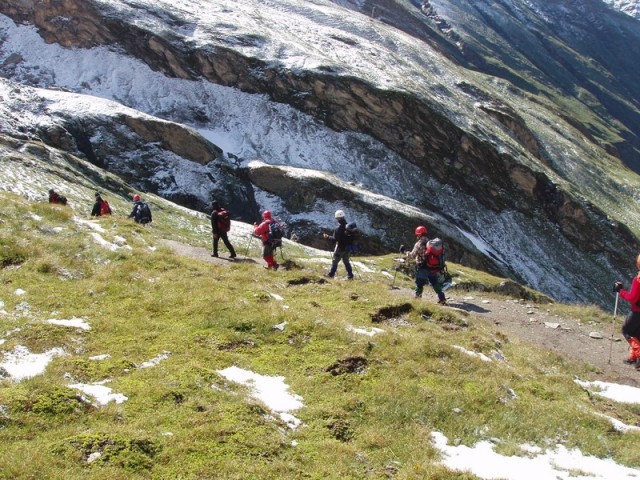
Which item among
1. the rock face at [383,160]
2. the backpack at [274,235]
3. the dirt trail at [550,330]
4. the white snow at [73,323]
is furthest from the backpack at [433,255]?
the rock face at [383,160]

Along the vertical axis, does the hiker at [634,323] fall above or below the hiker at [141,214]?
above

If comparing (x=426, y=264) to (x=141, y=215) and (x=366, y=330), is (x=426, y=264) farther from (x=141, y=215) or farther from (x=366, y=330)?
(x=141, y=215)

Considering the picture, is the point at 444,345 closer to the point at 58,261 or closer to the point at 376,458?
the point at 376,458

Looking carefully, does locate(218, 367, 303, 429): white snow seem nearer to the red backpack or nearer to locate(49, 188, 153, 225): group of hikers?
the red backpack

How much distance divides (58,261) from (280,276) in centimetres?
627

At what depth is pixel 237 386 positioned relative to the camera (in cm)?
924

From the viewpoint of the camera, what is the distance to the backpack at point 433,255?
17.2 metres

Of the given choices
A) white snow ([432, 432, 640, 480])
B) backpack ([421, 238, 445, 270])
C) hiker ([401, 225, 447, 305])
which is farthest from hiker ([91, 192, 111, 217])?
white snow ([432, 432, 640, 480])

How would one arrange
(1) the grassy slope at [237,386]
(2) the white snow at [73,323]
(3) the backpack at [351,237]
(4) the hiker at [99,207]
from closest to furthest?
1. (1) the grassy slope at [237,386]
2. (2) the white snow at [73,323]
3. (3) the backpack at [351,237]
4. (4) the hiker at [99,207]

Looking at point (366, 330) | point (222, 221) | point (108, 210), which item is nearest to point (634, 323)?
point (366, 330)

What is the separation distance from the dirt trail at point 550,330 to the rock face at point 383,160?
3074 cm

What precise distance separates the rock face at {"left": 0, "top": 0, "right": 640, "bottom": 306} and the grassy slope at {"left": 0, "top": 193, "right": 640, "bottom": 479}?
37378 mm

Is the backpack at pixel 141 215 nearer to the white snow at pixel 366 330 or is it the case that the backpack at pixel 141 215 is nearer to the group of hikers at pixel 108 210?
the group of hikers at pixel 108 210

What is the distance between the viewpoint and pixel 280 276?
17.0 m
